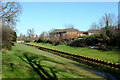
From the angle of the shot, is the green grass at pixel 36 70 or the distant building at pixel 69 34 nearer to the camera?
the green grass at pixel 36 70

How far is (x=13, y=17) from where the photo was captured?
1677cm

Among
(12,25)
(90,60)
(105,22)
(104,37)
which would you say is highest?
(105,22)

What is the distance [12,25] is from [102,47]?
49.7ft

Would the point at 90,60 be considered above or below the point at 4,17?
below

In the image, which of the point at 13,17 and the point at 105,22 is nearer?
the point at 13,17

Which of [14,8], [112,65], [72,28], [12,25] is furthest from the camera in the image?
[72,28]

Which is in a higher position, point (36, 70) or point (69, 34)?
point (69, 34)

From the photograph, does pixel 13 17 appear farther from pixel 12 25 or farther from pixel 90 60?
pixel 90 60

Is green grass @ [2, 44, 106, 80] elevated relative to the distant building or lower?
lower

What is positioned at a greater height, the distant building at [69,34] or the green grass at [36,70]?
the distant building at [69,34]

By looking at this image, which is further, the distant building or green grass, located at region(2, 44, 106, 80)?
the distant building

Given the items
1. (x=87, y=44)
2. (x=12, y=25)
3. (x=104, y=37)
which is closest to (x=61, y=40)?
(x=87, y=44)

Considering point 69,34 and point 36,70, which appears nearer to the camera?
point 36,70

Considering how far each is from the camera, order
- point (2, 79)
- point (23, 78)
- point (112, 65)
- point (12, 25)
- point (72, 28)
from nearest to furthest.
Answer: point (2, 79), point (23, 78), point (112, 65), point (12, 25), point (72, 28)
